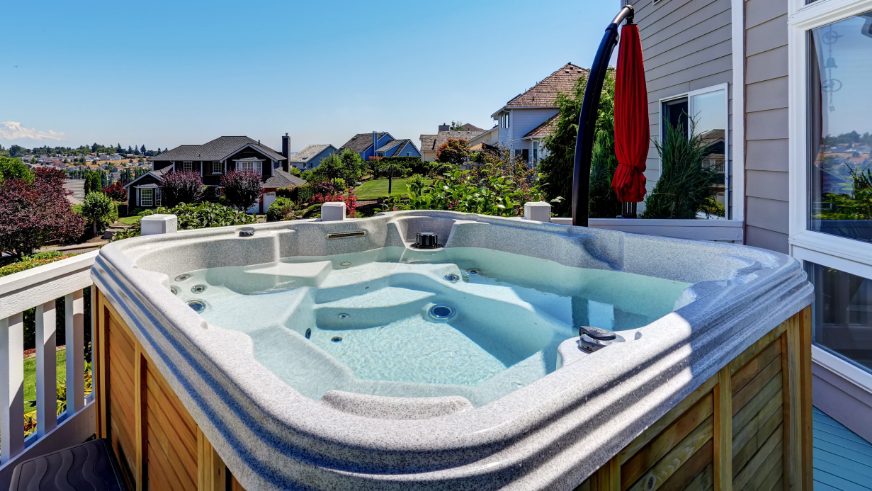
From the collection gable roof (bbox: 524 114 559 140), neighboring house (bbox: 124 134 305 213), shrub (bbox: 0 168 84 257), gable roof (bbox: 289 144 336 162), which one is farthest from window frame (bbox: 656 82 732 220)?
gable roof (bbox: 289 144 336 162)

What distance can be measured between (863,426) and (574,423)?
2.16 metres

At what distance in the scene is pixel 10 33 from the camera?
93.6 ft

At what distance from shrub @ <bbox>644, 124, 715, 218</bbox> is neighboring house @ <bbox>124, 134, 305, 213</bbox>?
2671 centimetres

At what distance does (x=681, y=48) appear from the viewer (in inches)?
215

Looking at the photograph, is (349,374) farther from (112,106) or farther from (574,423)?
(112,106)

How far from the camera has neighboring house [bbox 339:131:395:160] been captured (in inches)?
1731

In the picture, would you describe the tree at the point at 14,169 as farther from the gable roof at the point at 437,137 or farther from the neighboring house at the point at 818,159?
the neighboring house at the point at 818,159

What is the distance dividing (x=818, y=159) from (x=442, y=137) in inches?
1405

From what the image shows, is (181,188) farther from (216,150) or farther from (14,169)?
(14,169)

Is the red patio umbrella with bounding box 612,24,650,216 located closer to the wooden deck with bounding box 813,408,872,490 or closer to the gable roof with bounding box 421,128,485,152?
the wooden deck with bounding box 813,408,872,490

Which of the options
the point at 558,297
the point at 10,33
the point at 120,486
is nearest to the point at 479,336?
the point at 558,297

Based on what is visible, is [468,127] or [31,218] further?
[468,127]

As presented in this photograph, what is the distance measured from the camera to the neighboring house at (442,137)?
1405 inches

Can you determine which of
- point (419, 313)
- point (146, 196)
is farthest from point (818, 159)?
point (146, 196)
